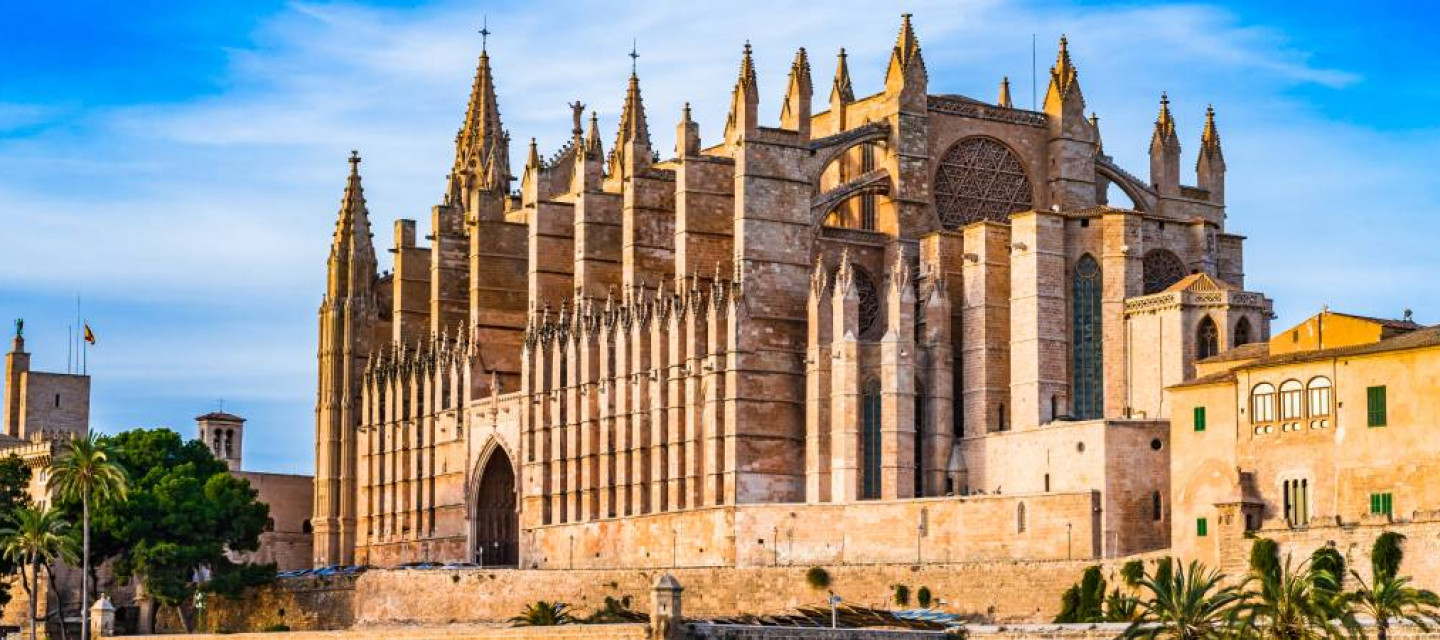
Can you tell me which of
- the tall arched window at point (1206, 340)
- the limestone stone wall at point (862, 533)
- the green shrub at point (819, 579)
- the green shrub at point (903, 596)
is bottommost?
the green shrub at point (903, 596)

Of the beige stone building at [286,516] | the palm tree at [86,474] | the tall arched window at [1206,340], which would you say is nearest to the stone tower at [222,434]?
the beige stone building at [286,516]

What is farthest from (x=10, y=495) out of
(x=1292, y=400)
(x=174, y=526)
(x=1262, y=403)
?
(x=1292, y=400)

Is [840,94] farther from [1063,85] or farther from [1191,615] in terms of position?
[1191,615]

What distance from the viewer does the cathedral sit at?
7188cm

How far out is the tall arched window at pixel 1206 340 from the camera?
234 ft

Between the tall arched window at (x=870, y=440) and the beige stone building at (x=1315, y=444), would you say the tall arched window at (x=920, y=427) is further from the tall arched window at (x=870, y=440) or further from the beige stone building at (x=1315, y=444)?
the beige stone building at (x=1315, y=444)

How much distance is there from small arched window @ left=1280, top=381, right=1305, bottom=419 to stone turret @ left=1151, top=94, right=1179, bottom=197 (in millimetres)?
20864

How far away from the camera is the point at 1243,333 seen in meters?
71.4

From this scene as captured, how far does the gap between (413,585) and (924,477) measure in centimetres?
1776

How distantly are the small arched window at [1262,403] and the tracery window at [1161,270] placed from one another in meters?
12.6

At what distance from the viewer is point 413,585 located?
85.1 metres

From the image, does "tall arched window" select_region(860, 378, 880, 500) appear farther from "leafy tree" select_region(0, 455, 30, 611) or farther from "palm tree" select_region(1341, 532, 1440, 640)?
"leafy tree" select_region(0, 455, 30, 611)

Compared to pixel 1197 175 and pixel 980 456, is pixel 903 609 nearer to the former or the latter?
pixel 980 456

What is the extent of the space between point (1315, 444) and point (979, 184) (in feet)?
73.7
